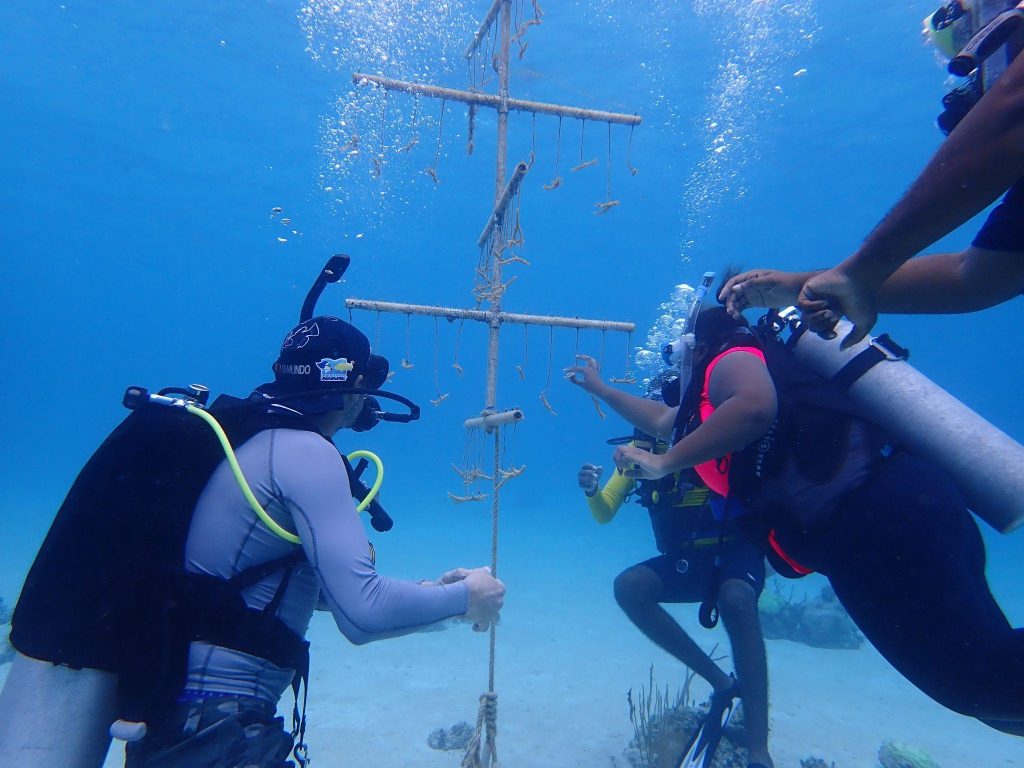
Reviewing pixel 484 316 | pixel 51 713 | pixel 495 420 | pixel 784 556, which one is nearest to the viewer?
pixel 51 713

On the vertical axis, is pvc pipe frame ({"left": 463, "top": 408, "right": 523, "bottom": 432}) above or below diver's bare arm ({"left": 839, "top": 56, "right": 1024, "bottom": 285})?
above

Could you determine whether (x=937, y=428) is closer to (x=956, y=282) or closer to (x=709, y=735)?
(x=956, y=282)

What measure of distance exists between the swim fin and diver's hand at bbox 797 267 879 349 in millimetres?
4311

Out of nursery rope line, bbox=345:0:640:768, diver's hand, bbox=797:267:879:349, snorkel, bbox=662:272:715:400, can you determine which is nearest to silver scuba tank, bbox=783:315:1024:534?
diver's hand, bbox=797:267:879:349

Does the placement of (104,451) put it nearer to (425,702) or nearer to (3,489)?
(425,702)

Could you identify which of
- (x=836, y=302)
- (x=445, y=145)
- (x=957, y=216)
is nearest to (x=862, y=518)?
(x=836, y=302)

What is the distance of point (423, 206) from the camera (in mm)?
45406

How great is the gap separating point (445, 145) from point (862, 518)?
34.3 metres

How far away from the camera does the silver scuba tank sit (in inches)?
99.4

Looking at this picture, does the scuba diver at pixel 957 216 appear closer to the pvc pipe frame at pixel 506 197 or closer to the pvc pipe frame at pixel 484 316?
the pvc pipe frame at pixel 506 197

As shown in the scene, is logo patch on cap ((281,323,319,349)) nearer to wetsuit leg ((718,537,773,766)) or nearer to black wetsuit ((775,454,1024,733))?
black wetsuit ((775,454,1024,733))

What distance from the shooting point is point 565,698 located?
8.42 m

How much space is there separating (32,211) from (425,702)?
59318 millimetres

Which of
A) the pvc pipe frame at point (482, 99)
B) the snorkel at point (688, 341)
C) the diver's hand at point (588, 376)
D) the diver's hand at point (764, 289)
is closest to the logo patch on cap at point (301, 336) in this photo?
the diver's hand at point (764, 289)
